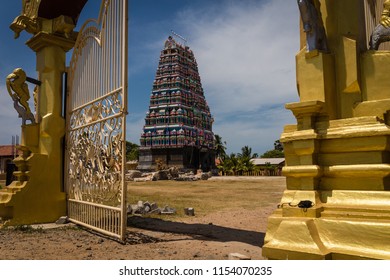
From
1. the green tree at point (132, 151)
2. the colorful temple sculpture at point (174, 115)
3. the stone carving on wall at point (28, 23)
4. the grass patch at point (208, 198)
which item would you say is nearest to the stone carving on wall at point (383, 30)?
the grass patch at point (208, 198)

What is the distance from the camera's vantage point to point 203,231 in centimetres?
535

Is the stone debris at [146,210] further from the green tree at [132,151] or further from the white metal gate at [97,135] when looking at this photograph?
the green tree at [132,151]

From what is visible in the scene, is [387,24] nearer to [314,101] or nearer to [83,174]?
[314,101]

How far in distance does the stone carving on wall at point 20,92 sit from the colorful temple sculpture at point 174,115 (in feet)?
89.2

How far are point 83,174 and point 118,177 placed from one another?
139 centimetres

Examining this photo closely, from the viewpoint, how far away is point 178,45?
34.4 m

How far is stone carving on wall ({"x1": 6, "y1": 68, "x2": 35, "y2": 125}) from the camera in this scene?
6.32 metres

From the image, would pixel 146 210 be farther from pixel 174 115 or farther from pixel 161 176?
pixel 174 115

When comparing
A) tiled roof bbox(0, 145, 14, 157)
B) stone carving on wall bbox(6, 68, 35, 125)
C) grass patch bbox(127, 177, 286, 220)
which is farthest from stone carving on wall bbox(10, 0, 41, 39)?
tiled roof bbox(0, 145, 14, 157)

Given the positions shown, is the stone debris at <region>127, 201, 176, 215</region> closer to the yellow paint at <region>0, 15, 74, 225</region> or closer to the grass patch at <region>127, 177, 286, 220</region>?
the grass patch at <region>127, 177, 286, 220</region>

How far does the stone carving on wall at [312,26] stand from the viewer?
269 centimetres

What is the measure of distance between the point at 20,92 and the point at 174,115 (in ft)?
90.0

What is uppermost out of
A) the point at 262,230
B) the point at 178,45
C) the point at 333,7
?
the point at 178,45
